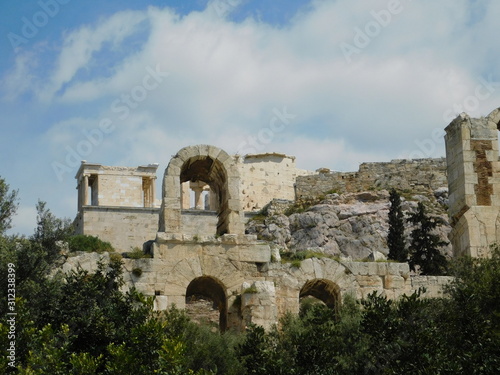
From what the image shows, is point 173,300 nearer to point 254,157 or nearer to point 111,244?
point 111,244

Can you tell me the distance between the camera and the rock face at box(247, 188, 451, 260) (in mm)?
50250

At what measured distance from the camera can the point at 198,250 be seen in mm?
29781

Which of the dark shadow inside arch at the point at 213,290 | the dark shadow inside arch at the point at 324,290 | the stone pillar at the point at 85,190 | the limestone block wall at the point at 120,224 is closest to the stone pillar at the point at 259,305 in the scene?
the dark shadow inside arch at the point at 213,290

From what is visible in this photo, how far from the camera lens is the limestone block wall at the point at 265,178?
194ft

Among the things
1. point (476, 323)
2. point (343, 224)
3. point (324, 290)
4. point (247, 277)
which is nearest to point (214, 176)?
point (247, 277)

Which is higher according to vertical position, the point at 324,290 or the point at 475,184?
the point at 475,184

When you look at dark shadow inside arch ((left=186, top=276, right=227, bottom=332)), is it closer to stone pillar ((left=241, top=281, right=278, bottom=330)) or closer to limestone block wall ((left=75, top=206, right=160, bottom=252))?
stone pillar ((left=241, top=281, right=278, bottom=330))

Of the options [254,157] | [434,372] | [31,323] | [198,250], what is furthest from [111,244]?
[434,372]

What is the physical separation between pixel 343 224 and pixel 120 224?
10661mm

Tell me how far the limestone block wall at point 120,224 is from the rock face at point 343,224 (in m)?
5.10

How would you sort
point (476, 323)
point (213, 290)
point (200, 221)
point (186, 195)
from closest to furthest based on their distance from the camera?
1. point (476, 323)
2. point (213, 290)
3. point (200, 221)
4. point (186, 195)

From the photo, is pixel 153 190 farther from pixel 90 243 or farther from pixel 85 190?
pixel 90 243

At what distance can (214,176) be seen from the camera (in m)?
32.1

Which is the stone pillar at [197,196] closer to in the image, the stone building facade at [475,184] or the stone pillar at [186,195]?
the stone pillar at [186,195]
